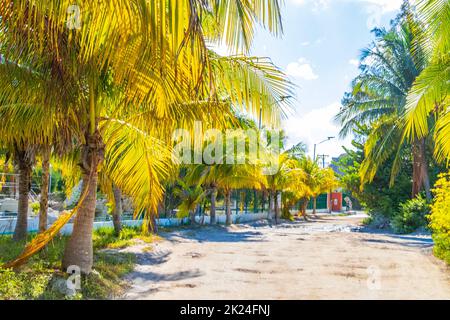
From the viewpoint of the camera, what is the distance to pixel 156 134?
759 centimetres

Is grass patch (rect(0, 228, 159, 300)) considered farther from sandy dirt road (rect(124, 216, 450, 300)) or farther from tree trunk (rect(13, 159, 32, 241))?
tree trunk (rect(13, 159, 32, 241))

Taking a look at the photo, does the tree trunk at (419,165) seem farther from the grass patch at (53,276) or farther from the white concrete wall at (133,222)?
the grass patch at (53,276)

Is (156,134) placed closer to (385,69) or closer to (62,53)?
(62,53)

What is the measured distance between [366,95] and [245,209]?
467 inches

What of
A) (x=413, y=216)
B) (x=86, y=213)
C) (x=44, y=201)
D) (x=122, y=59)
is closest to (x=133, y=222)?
(x=44, y=201)

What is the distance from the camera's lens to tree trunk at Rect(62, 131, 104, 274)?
24.1ft

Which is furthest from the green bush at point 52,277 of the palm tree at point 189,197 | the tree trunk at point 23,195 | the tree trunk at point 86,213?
the palm tree at point 189,197

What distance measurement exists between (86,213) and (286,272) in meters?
4.02

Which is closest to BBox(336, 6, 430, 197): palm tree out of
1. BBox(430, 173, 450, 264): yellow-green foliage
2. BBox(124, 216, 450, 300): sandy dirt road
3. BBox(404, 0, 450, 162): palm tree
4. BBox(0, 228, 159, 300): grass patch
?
BBox(124, 216, 450, 300): sandy dirt road

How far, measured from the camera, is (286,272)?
28.9 feet

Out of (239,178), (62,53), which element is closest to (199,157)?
(239,178)

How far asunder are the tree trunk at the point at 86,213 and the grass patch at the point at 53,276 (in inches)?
10.7

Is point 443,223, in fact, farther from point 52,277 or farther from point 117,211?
point 117,211

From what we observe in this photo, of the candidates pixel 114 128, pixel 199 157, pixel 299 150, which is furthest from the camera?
pixel 299 150
